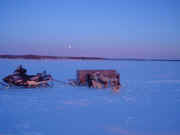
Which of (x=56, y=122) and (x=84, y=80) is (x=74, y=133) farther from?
(x=84, y=80)

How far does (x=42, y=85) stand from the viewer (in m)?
9.77

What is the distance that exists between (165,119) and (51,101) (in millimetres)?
3636

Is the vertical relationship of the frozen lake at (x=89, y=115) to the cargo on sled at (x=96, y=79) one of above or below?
below

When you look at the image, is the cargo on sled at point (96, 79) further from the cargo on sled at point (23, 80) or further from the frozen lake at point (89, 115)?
the frozen lake at point (89, 115)

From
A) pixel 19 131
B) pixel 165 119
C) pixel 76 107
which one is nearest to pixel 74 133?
pixel 19 131

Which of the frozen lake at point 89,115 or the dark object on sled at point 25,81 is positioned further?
the dark object on sled at point 25,81

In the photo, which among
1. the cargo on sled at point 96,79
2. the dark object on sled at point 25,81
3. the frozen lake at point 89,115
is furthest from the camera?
the cargo on sled at point 96,79

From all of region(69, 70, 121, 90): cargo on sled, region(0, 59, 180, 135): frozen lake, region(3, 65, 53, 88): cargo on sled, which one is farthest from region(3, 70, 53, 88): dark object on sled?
region(0, 59, 180, 135): frozen lake

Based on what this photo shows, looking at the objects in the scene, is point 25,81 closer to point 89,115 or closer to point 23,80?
point 23,80

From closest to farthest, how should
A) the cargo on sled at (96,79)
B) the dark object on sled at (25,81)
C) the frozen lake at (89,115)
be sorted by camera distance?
1. the frozen lake at (89,115)
2. the dark object on sled at (25,81)
3. the cargo on sled at (96,79)

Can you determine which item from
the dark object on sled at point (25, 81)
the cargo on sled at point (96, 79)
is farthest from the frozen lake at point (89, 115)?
the cargo on sled at point (96, 79)

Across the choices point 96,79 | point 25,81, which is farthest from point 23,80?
point 96,79

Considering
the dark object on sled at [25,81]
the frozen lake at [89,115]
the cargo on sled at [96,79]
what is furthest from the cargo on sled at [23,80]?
the frozen lake at [89,115]

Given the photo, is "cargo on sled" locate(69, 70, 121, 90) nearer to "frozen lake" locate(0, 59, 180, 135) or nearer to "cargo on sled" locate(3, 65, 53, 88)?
"cargo on sled" locate(3, 65, 53, 88)
